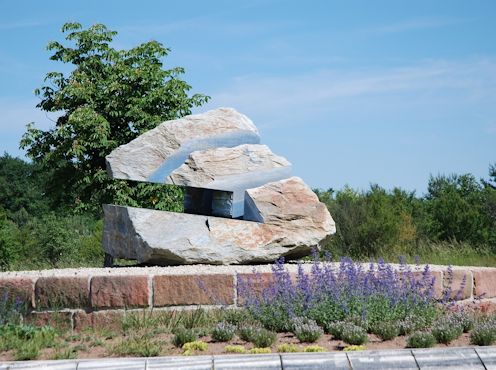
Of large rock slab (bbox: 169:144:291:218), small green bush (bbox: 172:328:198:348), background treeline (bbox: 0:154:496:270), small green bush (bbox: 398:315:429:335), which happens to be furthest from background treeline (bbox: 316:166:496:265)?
small green bush (bbox: 172:328:198:348)

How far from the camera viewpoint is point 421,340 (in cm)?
625

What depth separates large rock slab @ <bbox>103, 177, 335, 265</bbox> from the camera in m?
8.81

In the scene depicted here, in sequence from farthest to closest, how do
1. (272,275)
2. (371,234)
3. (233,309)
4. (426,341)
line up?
(371,234)
(272,275)
(233,309)
(426,341)

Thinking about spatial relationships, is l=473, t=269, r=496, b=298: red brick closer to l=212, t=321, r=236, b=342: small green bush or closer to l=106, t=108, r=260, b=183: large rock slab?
l=106, t=108, r=260, b=183: large rock slab

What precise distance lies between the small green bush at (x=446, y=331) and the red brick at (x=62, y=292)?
12.1 feet

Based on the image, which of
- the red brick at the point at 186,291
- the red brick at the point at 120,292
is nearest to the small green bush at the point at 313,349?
the red brick at the point at 186,291

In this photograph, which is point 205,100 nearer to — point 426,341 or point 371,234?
point 371,234

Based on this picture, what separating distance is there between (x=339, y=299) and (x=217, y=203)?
3128mm

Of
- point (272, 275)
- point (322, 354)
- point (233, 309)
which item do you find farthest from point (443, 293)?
point (322, 354)

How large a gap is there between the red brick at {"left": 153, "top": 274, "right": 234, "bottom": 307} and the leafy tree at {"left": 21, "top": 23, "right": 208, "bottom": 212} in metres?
8.14

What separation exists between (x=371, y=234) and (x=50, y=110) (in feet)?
27.7

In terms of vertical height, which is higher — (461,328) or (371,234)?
(371,234)

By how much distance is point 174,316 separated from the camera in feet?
24.8

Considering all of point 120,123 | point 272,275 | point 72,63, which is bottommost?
point 272,275
